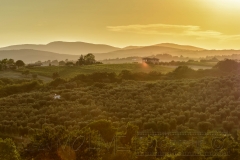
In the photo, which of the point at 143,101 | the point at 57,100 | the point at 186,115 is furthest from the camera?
the point at 57,100

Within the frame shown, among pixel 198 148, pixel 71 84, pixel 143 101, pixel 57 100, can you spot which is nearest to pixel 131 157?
pixel 198 148

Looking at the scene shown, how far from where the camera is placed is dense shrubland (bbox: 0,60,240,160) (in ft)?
65.5

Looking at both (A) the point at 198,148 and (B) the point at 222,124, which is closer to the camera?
(A) the point at 198,148

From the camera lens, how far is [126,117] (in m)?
41.8

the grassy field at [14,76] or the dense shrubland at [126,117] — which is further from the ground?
the grassy field at [14,76]

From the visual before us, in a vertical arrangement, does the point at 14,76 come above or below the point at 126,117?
above

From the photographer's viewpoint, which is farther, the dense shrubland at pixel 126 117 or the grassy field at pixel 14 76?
the grassy field at pixel 14 76

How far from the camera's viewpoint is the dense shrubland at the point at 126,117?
65.5 feet

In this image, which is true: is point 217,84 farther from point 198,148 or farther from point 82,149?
point 82,149

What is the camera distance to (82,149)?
19.4 m

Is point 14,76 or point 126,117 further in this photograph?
point 14,76

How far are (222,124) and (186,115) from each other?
16.6 ft

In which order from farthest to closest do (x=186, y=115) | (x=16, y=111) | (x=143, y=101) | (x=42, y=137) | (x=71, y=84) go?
(x=71, y=84) < (x=143, y=101) < (x=16, y=111) < (x=186, y=115) < (x=42, y=137)

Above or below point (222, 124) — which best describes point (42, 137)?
above
